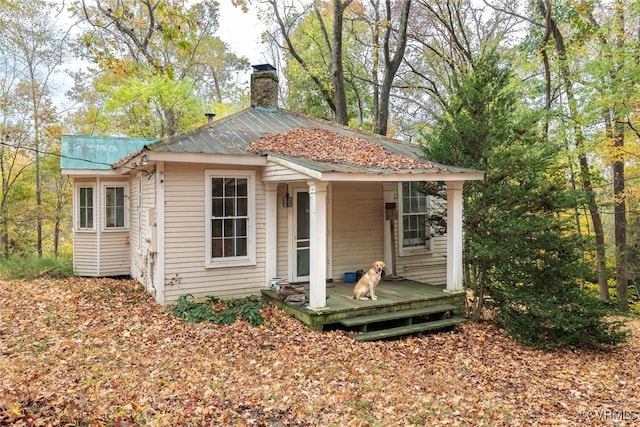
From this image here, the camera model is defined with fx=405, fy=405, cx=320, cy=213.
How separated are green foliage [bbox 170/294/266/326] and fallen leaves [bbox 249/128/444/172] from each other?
297 cm

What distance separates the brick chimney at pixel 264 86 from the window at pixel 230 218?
4013mm

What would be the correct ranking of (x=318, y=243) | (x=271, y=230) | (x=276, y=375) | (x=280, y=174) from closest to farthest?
(x=276, y=375)
(x=318, y=243)
(x=280, y=174)
(x=271, y=230)

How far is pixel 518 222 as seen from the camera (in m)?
7.21

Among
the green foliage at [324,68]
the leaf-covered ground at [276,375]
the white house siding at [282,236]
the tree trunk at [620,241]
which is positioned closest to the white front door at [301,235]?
the white house siding at [282,236]

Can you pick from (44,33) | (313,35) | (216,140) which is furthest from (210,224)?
(44,33)

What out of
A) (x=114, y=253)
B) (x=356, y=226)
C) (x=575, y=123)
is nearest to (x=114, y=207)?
(x=114, y=253)

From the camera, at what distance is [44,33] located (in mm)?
18078

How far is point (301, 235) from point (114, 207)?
6.22 meters

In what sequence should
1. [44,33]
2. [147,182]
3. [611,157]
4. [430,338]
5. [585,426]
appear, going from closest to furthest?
[585,426]
[430,338]
[147,182]
[611,157]
[44,33]

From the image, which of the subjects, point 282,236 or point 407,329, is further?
point 282,236

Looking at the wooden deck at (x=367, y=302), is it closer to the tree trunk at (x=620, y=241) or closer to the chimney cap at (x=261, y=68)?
the chimney cap at (x=261, y=68)

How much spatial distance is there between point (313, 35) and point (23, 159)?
15.1 m

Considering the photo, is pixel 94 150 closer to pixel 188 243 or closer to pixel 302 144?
pixel 188 243

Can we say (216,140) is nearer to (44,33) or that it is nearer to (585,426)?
(585,426)
